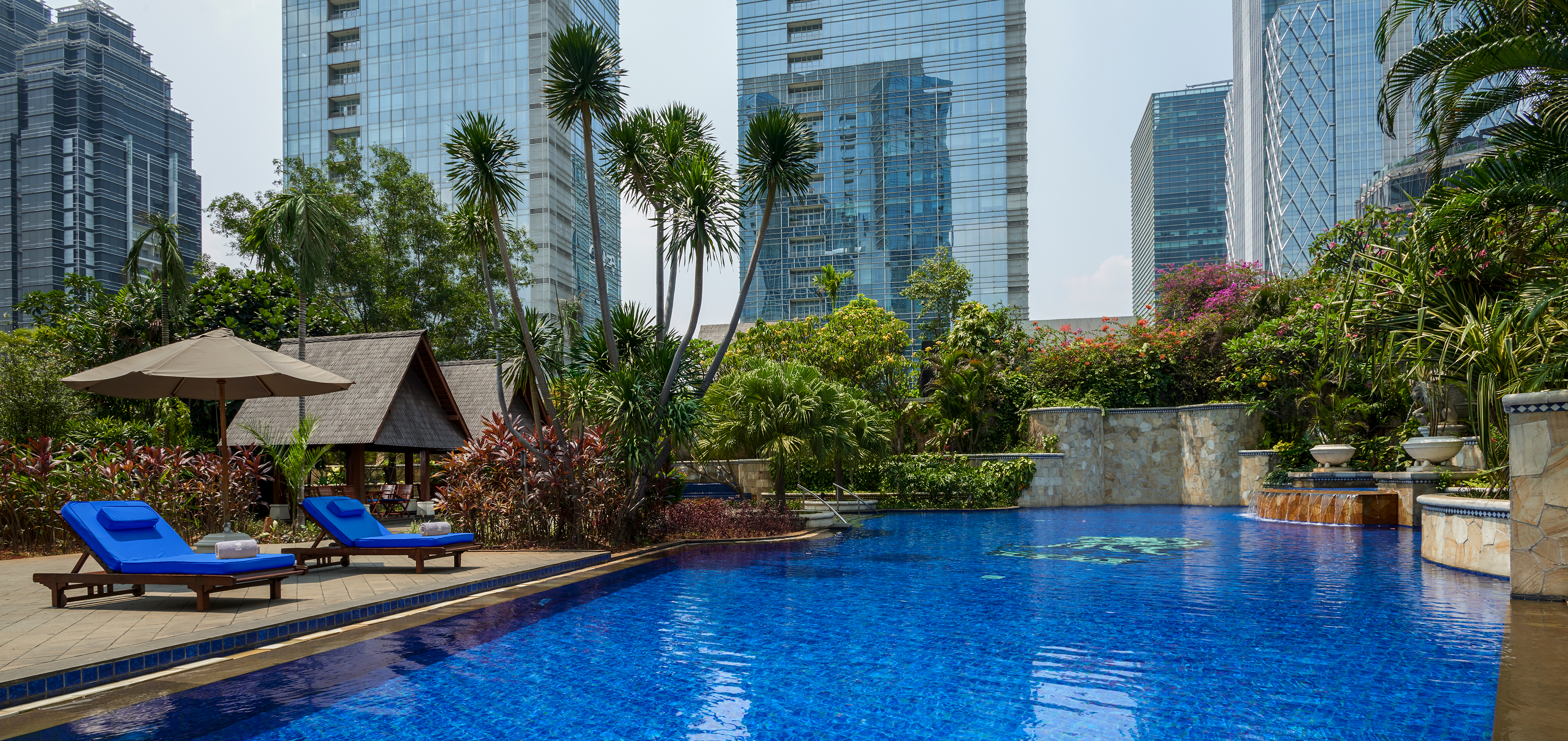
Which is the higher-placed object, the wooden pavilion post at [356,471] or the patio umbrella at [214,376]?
the patio umbrella at [214,376]

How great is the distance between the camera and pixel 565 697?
17.5 ft

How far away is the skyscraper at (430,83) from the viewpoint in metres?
65.3

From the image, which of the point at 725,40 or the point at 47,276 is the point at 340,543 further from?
the point at 47,276

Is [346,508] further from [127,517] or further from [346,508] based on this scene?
[127,517]

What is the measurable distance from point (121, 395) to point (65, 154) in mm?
122813

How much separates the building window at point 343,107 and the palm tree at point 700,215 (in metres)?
62.9

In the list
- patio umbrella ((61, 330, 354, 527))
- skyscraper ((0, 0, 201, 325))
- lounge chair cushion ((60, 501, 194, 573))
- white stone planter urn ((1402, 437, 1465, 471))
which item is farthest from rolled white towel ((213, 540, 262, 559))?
skyscraper ((0, 0, 201, 325))

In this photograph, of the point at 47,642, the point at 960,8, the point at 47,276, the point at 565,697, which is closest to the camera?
the point at 565,697

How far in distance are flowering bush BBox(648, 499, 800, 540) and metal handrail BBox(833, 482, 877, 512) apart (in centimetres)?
574

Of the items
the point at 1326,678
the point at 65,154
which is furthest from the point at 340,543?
the point at 65,154

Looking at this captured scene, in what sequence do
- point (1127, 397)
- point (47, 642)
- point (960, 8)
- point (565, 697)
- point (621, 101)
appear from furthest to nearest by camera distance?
point (960, 8)
point (1127, 397)
point (621, 101)
point (47, 642)
point (565, 697)

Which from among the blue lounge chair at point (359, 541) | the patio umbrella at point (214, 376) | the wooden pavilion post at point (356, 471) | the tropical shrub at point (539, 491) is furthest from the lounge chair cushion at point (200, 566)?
the wooden pavilion post at point (356, 471)

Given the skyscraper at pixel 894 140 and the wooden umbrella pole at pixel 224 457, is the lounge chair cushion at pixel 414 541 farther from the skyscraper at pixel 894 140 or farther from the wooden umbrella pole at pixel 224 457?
the skyscraper at pixel 894 140

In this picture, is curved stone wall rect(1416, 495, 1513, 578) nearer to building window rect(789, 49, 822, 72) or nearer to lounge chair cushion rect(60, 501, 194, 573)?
lounge chair cushion rect(60, 501, 194, 573)
